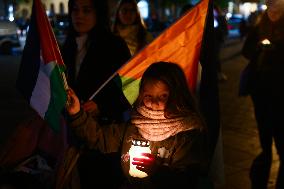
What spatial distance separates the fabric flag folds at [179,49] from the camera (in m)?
3.29

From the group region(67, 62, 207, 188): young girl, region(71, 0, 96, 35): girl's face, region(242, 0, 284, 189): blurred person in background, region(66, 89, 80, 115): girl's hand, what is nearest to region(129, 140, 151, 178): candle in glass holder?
region(67, 62, 207, 188): young girl

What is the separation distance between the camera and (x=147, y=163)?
281cm

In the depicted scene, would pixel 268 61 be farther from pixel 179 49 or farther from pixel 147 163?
pixel 147 163

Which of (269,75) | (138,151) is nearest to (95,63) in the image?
(138,151)

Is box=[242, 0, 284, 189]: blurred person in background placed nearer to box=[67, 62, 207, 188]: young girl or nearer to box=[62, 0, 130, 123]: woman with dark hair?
box=[62, 0, 130, 123]: woman with dark hair

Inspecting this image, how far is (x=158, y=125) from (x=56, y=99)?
610mm

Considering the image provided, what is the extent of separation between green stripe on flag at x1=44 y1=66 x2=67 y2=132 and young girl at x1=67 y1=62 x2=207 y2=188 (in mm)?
62

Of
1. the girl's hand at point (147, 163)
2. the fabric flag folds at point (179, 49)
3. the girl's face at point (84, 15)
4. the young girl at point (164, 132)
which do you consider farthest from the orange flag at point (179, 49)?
the girl's hand at point (147, 163)

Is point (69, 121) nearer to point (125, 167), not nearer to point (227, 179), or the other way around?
point (125, 167)

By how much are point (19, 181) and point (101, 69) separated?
88 cm

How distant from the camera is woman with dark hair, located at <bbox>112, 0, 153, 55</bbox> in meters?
6.00

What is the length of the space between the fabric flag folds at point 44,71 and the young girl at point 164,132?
135mm

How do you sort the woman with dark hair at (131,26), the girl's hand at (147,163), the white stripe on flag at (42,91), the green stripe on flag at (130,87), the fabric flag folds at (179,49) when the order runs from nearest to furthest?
the girl's hand at (147,163)
the white stripe on flag at (42,91)
the fabric flag folds at (179,49)
the green stripe on flag at (130,87)
the woman with dark hair at (131,26)

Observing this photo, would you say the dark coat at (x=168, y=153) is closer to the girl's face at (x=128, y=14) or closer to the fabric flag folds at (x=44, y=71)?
the fabric flag folds at (x=44, y=71)
